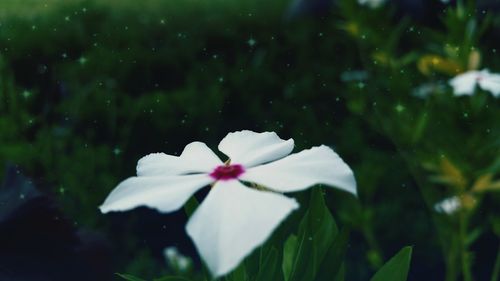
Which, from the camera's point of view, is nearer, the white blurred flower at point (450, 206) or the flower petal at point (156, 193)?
the flower petal at point (156, 193)

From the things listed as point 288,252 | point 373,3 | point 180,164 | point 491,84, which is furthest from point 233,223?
point 373,3

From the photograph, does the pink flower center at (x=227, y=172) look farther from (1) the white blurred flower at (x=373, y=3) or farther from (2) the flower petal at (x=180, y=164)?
(1) the white blurred flower at (x=373, y=3)

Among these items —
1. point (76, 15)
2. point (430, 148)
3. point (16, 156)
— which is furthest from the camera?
point (76, 15)

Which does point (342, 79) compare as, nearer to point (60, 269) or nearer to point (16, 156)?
point (16, 156)

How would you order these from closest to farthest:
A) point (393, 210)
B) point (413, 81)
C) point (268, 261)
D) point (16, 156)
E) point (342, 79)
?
1. point (268, 261)
2. point (16, 156)
3. point (393, 210)
4. point (413, 81)
5. point (342, 79)

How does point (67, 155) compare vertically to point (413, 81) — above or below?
above

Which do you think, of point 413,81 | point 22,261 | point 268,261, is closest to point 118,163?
point 413,81

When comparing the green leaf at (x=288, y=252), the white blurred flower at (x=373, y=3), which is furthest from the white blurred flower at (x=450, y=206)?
the green leaf at (x=288, y=252)

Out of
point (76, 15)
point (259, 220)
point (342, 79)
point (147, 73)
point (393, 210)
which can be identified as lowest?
point (393, 210)
